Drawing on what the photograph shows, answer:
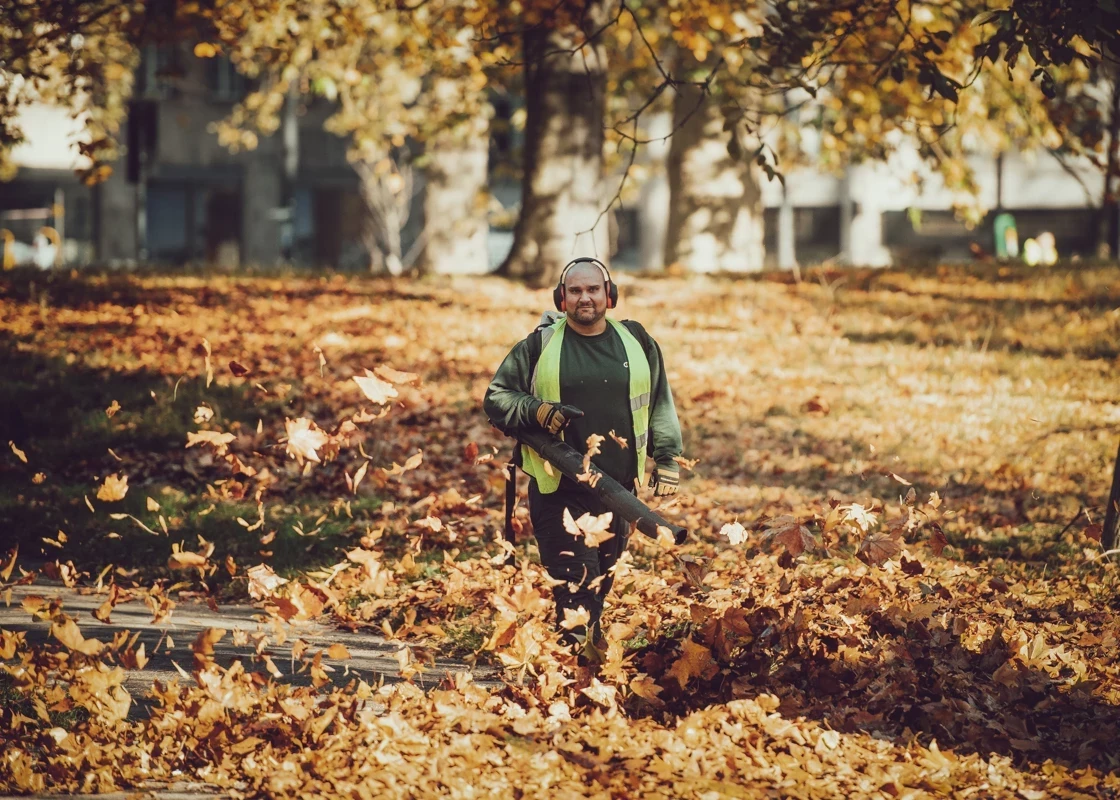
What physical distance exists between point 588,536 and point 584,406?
61cm

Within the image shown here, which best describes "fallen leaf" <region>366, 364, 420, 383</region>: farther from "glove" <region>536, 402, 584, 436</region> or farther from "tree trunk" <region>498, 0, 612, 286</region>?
"tree trunk" <region>498, 0, 612, 286</region>

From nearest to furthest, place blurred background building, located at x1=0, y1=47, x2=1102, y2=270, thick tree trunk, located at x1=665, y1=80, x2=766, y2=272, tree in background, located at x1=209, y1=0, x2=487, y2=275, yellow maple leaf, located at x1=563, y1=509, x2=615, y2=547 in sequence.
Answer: yellow maple leaf, located at x1=563, y1=509, x2=615, y2=547
tree in background, located at x1=209, y1=0, x2=487, y2=275
thick tree trunk, located at x1=665, y1=80, x2=766, y2=272
blurred background building, located at x1=0, y1=47, x2=1102, y2=270

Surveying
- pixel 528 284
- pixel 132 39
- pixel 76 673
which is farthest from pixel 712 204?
pixel 76 673

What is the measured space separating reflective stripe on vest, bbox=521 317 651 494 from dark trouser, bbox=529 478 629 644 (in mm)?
96

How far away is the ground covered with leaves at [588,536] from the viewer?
17.0ft

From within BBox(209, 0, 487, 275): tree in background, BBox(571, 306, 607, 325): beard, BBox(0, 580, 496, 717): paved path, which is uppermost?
BBox(209, 0, 487, 275): tree in background

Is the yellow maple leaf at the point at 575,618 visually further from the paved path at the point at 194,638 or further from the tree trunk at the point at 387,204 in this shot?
the tree trunk at the point at 387,204

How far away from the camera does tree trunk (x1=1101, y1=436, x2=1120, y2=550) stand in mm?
7715

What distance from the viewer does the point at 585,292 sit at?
573cm

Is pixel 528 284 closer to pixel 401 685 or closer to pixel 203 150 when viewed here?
pixel 401 685

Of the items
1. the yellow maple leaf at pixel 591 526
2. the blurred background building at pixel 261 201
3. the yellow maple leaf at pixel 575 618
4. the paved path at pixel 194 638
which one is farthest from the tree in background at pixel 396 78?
the blurred background building at pixel 261 201

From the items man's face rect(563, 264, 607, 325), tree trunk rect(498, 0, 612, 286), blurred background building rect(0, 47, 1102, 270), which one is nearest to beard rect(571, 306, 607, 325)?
man's face rect(563, 264, 607, 325)

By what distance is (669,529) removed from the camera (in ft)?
17.7

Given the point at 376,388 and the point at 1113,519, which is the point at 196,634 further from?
the point at 1113,519
